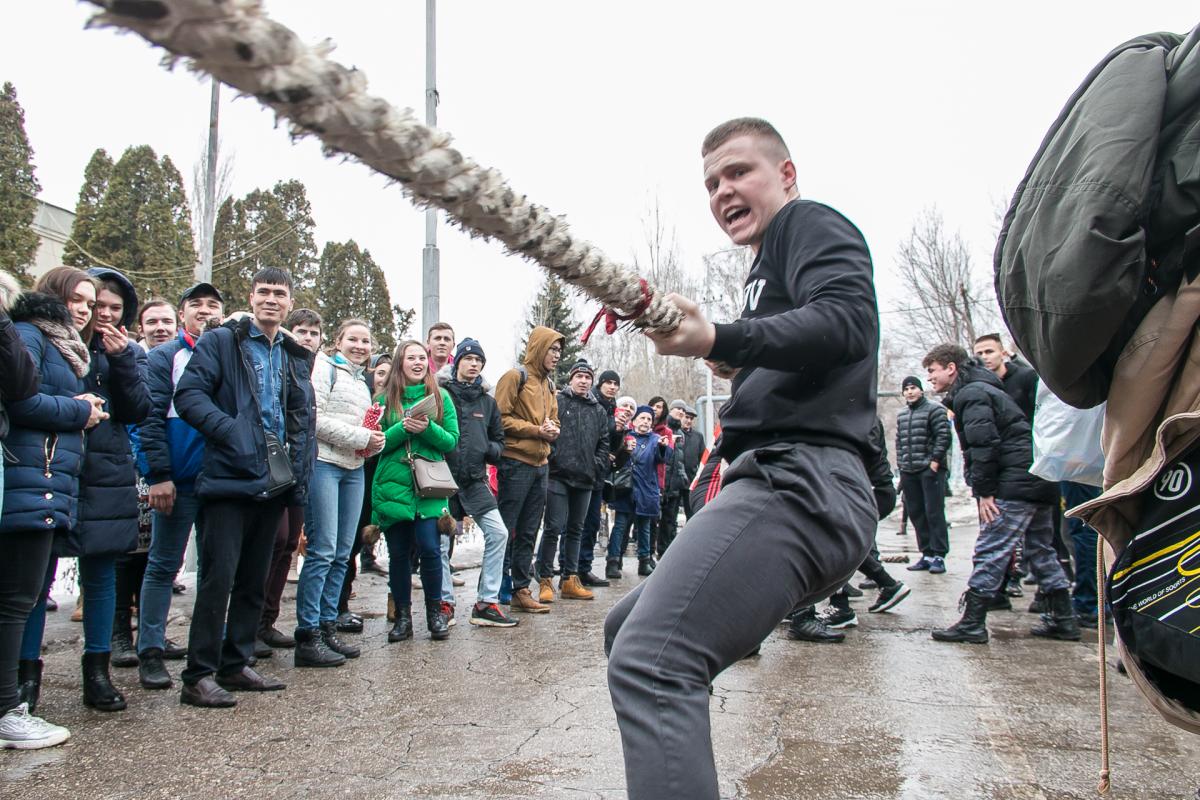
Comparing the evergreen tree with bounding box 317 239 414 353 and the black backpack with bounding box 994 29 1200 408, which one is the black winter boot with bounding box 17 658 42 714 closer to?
the black backpack with bounding box 994 29 1200 408

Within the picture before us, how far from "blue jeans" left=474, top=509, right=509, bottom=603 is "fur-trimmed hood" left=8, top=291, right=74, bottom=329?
3405 millimetres

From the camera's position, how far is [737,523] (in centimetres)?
191

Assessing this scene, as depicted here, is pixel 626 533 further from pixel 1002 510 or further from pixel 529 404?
pixel 1002 510

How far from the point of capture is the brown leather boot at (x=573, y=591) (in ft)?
26.2

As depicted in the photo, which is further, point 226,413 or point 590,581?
point 590,581

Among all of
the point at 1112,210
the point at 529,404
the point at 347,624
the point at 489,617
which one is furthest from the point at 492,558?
the point at 1112,210

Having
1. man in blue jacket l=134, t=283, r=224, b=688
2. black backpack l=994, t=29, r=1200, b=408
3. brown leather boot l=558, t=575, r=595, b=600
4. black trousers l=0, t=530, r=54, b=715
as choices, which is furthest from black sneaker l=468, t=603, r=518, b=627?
black backpack l=994, t=29, r=1200, b=408

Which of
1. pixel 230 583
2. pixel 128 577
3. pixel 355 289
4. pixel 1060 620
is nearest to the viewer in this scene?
pixel 230 583

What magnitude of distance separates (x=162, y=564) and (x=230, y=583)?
2.44 ft

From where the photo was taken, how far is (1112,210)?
5.42ft

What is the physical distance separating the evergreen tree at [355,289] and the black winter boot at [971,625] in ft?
95.9

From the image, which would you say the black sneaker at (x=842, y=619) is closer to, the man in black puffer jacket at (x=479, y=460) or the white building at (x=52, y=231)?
the man in black puffer jacket at (x=479, y=460)

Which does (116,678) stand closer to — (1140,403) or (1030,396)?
(1140,403)

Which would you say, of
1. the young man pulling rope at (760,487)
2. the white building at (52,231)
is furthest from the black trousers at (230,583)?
the white building at (52,231)
